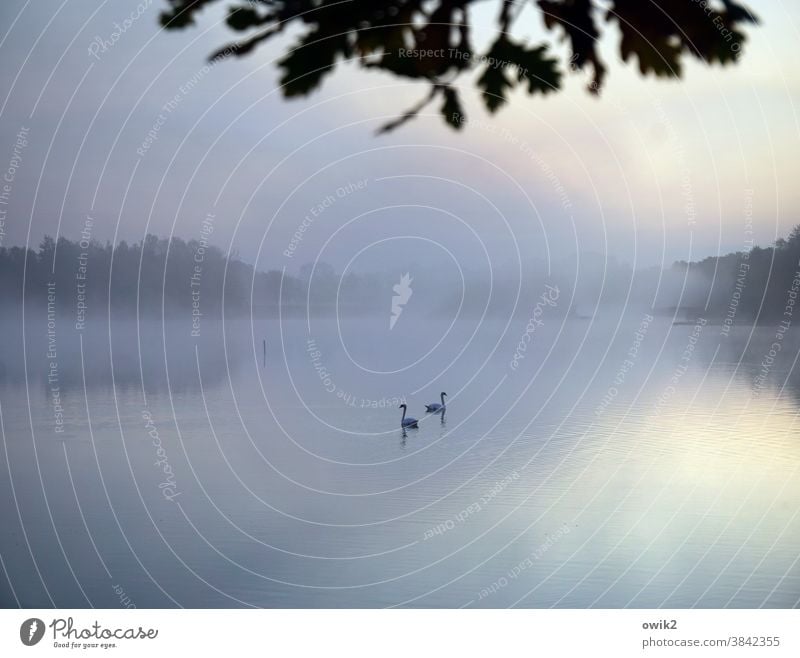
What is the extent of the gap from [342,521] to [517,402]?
7953 millimetres

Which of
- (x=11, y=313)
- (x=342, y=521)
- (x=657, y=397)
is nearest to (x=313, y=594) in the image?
(x=342, y=521)

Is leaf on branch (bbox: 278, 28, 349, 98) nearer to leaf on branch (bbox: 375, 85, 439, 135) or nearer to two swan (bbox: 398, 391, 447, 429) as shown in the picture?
leaf on branch (bbox: 375, 85, 439, 135)

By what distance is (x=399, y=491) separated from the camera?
934 centimetres

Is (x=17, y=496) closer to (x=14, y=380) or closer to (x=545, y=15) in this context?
(x=545, y=15)

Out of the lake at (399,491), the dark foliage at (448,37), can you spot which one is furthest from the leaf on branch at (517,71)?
the lake at (399,491)

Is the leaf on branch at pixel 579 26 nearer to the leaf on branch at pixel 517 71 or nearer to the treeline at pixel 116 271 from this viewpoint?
the leaf on branch at pixel 517 71
